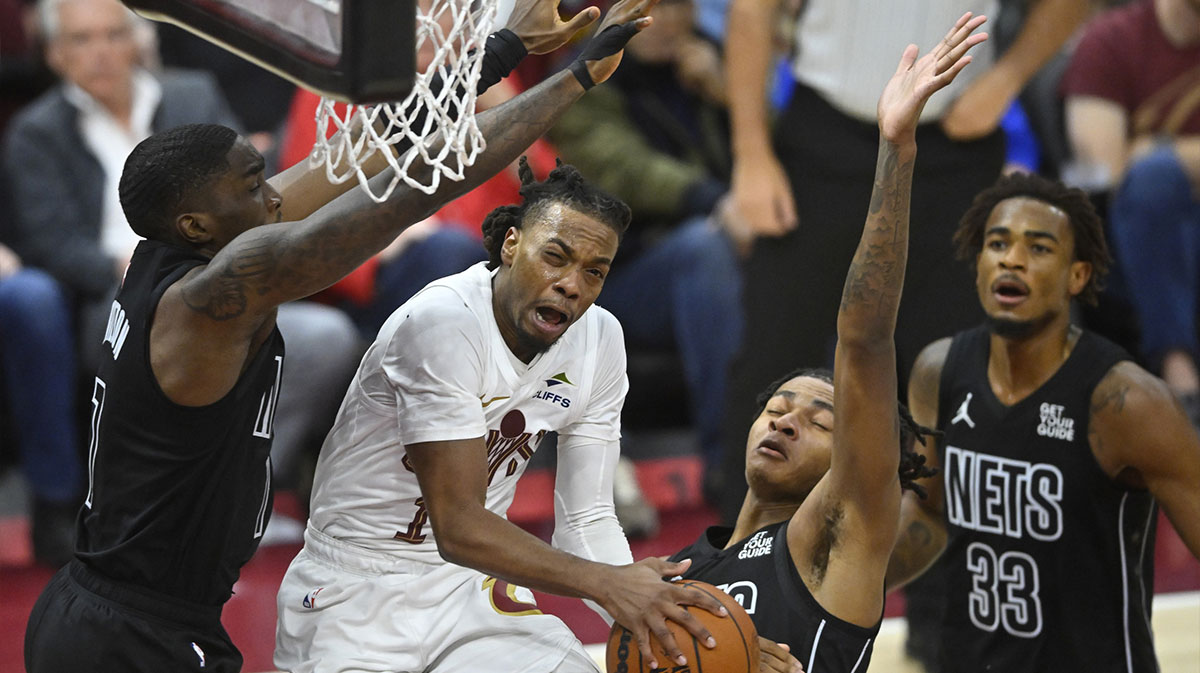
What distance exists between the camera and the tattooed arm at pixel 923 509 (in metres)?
4.33

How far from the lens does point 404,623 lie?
3559 millimetres

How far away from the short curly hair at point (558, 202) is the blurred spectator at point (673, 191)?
3.30 m

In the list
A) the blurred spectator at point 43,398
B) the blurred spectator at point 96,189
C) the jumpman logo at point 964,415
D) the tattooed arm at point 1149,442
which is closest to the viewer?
the tattooed arm at point 1149,442

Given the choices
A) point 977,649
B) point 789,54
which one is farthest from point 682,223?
point 977,649

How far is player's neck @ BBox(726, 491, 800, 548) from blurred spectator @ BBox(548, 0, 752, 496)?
2917mm

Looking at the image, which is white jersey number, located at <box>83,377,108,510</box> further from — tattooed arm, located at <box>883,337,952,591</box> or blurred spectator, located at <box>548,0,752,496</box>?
blurred spectator, located at <box>548,0,752,496</box>

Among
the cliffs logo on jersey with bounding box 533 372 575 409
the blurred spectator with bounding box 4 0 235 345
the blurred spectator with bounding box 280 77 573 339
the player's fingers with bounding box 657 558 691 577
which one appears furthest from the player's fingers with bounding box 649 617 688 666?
the blurred spectator with bounding box 4 0 235 345

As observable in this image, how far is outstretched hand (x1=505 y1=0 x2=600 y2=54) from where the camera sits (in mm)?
3648

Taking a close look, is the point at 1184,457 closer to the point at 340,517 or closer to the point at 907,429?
the point at 907,429

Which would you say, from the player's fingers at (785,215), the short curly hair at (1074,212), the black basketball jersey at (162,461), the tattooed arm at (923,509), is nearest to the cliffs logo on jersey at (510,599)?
the black basketball jersey at (162,461)

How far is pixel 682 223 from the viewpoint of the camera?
7.47 metres

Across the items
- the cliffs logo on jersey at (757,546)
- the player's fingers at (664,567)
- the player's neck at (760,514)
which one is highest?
the player's neck at (760,514)

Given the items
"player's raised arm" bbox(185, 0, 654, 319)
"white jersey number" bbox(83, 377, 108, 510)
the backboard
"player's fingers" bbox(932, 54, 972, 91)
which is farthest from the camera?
"white jersey number" bbox(83, 377, 108, 510)

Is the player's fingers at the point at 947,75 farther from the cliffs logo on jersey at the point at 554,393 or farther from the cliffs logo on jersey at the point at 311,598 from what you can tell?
the cliffs logo on jersey at the point at 311,598
